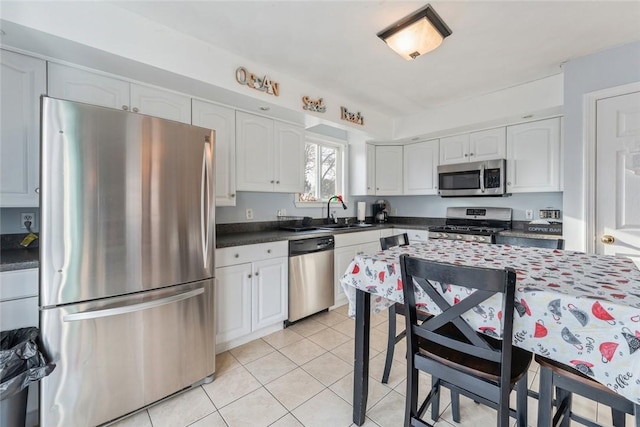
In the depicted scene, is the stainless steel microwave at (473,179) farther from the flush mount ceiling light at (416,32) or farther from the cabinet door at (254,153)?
the cabinet door at (254,153)

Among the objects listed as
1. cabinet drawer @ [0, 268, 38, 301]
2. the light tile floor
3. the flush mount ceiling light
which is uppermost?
the flush mount ceiling light

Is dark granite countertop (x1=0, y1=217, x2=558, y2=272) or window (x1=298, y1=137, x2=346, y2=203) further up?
window (x1=298, y1=137, x2=346, y2=203)

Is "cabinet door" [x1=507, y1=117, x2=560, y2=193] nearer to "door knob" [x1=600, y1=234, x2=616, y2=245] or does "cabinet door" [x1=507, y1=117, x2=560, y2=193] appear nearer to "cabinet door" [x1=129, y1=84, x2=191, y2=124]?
"door knob" [x1=600, y1=234, x2=616, y2=245]

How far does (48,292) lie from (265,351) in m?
1.48

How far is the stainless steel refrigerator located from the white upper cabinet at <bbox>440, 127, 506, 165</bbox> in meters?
3.03

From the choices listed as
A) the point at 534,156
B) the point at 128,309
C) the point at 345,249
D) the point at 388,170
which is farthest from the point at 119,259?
the point at 534,156

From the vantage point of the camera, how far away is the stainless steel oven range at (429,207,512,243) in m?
3.09

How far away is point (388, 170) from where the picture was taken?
3992mm

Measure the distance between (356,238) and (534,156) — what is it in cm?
212

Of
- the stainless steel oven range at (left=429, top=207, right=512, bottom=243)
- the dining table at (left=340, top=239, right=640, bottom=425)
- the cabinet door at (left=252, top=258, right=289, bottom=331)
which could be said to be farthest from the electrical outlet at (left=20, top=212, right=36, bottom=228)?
the stainless steel oven range at (left=429, top=207, right=512, bottom=243)

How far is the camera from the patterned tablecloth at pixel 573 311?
799mm

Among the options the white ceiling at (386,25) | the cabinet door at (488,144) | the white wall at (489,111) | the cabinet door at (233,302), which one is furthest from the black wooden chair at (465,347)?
the cabinet door at (488,144)

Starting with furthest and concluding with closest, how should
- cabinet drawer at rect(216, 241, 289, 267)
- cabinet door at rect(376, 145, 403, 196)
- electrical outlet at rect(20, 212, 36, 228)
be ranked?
cabinet door at rect(376, 145, 403, 196), cabinet drawer at rect(216, 241, 289, 267), electrical outlet at rect(20, 212, 36, 228)

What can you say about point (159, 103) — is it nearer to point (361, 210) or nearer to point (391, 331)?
point (391, 331)
